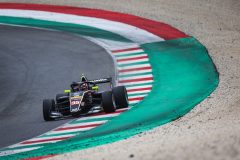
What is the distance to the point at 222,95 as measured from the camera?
752 inches

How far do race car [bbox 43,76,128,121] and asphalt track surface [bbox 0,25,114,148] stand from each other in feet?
1.03

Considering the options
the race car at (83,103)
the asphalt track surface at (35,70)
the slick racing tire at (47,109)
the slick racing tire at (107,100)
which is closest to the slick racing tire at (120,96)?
the race car at (83,103)

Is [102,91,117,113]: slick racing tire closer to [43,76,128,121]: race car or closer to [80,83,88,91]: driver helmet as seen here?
[43,76,128,121]: race car

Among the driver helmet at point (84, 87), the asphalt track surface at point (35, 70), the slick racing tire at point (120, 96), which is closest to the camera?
the slick racing tire at point (120, 96)

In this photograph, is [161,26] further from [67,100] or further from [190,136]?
[190,136]

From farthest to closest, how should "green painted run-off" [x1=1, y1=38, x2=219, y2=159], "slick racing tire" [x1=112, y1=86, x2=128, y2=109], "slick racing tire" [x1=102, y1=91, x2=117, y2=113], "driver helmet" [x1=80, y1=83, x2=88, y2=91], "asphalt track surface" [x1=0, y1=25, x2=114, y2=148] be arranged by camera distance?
"driver helmet" [x1=80, y1=83, x2=88, y2=91] < "asphalt track surface" [x1=0, y1=25, x2=114, y2=148] < "slick racing tire" [x1=112, y1=86, x2=128, y2=109] < "slick racing tire" [x1=102, y1=91, x2=117, y2=113] < "green painted run-off" [x1=1, y1=38, x2=219, y2=159]

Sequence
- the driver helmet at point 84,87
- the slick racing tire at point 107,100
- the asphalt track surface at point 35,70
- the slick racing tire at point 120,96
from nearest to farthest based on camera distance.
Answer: the slick racing tire at point 107,100
the slick racing tire at point 120,96
the asphalt track surface at point 35,70
the driver helmet at point 84,87

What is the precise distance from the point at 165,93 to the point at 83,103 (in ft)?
9.98

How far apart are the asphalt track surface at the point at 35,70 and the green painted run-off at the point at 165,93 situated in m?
1.66

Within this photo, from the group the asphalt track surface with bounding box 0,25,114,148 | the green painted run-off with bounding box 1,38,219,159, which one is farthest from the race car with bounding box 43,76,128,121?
the green painted run-off with bounding box 1,38,219,159

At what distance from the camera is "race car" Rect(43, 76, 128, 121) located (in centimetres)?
1845

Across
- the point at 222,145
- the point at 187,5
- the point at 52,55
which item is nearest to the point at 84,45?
the point at 52,55

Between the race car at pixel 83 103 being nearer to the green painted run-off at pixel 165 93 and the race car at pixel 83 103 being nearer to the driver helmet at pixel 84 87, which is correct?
the driver helmet at pixel 84 87

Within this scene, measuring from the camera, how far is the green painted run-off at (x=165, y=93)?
54.2 ft
